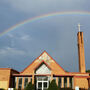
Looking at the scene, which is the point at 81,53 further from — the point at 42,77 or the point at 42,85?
the point at 42,85

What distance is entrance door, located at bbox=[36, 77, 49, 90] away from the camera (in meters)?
27.0

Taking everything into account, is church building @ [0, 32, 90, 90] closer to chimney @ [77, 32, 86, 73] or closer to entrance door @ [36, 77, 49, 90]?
entrance door @ [36, 77, 49, 90]

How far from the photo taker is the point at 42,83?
1074 inches

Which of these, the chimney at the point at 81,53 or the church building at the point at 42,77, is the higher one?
the chimney at the point at 81,53

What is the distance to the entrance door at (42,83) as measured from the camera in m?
27.0

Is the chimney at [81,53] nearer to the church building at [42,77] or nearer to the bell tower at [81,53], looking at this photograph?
the bell tower at [81,53]

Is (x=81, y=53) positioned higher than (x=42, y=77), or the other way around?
(x=81, y=53)

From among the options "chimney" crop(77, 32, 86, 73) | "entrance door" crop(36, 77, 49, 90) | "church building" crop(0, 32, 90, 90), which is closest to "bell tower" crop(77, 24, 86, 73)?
"chimney" crop(77, 32, 86, 73)

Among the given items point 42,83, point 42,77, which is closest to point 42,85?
point 42,83

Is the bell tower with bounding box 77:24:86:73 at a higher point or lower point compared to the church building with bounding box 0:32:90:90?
higher

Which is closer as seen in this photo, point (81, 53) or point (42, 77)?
point (42, 77)

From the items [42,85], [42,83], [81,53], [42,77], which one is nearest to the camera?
[42,85]

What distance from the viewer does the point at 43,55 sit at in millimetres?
35625

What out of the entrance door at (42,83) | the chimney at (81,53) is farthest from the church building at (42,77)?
the chimney at (81,53)
